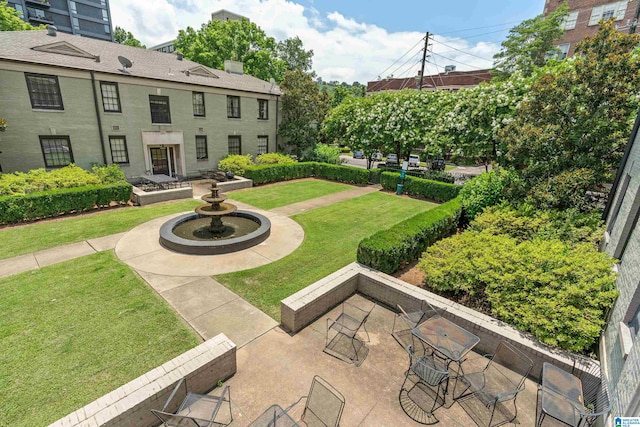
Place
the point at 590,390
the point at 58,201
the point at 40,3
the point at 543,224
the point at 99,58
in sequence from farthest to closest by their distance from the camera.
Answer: the point at 40,3 → the point at 99,58 → the point at 58,201 → the point at 543,224 → the point at 590,390

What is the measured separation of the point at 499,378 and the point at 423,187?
1367 cm

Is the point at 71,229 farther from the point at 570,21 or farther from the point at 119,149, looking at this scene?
the point at 570,21

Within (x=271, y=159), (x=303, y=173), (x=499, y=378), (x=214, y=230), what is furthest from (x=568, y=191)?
(x=271, y=159)

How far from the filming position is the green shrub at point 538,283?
493 centimetres

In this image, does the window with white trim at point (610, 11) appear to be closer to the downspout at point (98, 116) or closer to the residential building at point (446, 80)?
the residential building at point (446, 80)

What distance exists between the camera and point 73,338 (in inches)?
210

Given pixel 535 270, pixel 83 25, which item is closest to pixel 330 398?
pixel 535 270

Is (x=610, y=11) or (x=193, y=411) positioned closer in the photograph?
(x=193, y=411)

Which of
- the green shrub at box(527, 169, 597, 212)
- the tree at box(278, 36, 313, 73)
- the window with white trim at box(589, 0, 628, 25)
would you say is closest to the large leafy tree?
the green shrub at box(527, 169, 597, 212)

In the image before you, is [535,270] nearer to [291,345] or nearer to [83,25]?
[291,345]

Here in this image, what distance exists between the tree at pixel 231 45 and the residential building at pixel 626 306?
37.9m

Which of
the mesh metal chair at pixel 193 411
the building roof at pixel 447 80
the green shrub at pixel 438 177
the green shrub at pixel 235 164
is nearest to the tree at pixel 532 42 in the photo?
the building roof at pixel 447 80

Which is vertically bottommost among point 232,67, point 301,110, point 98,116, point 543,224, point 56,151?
point 543,224

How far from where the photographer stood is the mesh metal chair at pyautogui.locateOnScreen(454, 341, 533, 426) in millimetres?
4195
